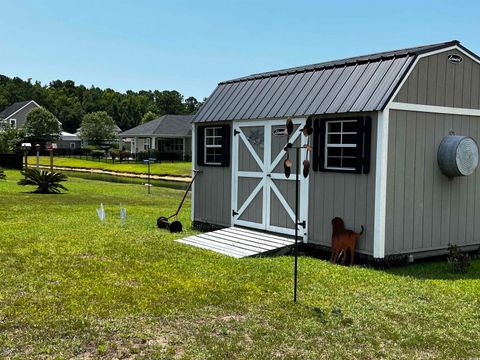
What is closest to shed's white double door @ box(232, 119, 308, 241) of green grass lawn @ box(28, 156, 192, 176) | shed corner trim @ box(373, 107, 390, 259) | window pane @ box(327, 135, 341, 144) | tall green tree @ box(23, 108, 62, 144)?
window pane @ box(327, 135, 341, 144)

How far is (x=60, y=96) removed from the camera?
89.8 metres

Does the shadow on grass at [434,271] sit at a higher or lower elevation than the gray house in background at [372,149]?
lower

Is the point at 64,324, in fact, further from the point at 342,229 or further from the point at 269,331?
the point at 342,229

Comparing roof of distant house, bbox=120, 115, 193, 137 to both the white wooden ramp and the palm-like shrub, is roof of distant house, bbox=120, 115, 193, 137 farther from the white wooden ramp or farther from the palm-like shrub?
the white wooden ramp

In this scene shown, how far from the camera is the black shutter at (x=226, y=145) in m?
9.97

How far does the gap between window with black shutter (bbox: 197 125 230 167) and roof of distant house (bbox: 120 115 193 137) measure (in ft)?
128

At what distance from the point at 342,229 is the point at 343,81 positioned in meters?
2.33

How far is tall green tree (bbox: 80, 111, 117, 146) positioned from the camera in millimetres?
64500

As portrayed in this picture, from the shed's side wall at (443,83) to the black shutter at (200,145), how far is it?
4.49 meters

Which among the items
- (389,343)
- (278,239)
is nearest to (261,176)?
(278,239)

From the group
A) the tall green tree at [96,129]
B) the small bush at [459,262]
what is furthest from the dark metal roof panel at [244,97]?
the tall green tree at [96,129]

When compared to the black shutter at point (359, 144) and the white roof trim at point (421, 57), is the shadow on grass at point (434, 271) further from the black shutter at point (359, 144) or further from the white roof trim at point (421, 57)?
the white roof trim at point (421, 57)

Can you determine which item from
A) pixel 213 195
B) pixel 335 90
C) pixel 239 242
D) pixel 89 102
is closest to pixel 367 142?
pixel 335 90

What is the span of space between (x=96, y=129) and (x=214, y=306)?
62529mm
